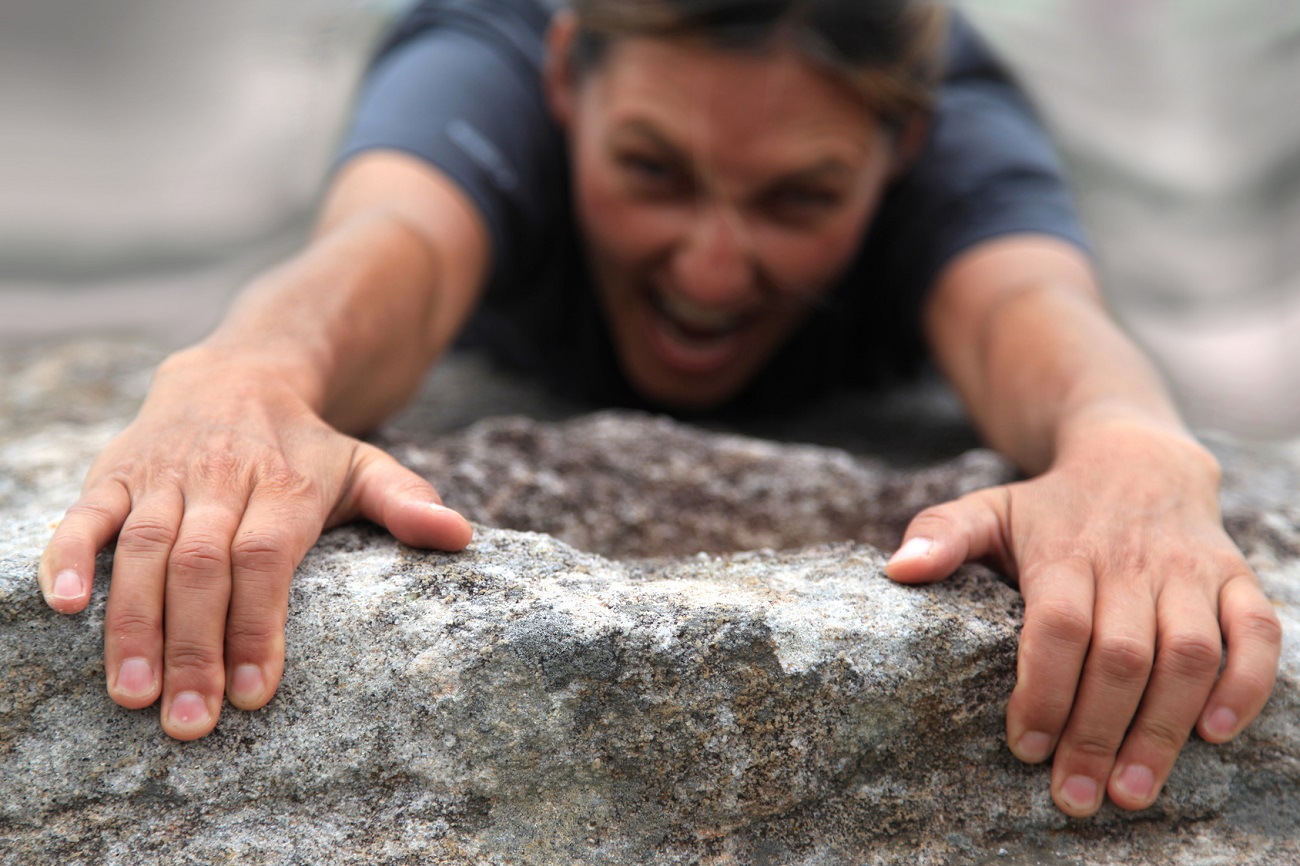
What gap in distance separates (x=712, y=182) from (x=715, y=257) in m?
0.11

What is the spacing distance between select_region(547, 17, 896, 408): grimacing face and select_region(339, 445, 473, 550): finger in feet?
2.44

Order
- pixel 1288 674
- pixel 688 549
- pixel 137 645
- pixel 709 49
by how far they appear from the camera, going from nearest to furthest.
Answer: pixel 137 645 < pixel 1288 674 < pixel 688 549 < pixel 709 49

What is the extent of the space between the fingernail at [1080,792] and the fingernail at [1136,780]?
2 centimetres

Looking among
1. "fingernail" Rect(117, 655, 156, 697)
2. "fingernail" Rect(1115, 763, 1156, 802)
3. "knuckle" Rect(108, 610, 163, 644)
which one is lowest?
"fingernail" Rect(1115, 763, 1156, 802)

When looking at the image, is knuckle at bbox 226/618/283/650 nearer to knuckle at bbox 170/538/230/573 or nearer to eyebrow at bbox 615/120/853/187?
knuckle at bbox 170/538/230/573

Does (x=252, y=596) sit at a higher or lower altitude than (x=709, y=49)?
lower

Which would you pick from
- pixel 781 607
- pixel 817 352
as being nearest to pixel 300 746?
pixel 781 607

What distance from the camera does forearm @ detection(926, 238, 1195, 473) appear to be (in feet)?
3.20

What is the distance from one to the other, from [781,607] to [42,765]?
55 cm

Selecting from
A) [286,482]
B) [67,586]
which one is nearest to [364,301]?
[286,482]

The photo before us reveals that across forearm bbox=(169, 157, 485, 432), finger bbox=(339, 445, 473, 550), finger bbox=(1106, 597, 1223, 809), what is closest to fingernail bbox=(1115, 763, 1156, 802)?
finger bbox=(1106, 597, 1223, 809)

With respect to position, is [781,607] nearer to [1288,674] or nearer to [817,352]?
[1288,674]

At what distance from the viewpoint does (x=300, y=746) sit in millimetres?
658

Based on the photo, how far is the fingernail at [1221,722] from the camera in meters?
0.70
